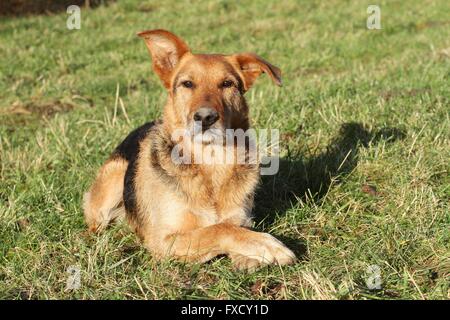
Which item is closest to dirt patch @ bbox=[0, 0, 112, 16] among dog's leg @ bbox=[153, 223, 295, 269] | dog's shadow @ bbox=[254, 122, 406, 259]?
dog's shadow @ bbox=[254, 122, 406, 259]

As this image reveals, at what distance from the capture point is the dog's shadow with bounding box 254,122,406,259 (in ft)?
16.9

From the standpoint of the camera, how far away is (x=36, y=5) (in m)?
16.2

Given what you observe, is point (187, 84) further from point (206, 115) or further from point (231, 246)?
point (231, 246)

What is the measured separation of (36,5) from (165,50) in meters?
12.7

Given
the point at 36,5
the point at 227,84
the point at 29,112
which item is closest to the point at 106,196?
the point at 227,84

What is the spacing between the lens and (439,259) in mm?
3867

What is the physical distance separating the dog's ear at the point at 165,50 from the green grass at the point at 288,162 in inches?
49.9

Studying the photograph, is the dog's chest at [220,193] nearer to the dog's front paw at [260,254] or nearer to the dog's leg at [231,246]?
the dog's leg at [231,246]

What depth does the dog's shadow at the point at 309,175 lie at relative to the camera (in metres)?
5.14

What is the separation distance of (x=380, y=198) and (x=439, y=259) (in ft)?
3.91

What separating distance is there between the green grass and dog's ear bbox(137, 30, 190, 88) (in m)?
1.27

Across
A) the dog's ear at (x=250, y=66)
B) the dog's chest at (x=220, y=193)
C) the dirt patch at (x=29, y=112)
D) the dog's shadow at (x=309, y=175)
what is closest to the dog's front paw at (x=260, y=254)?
the dog's chest at (x=220, y=193)
